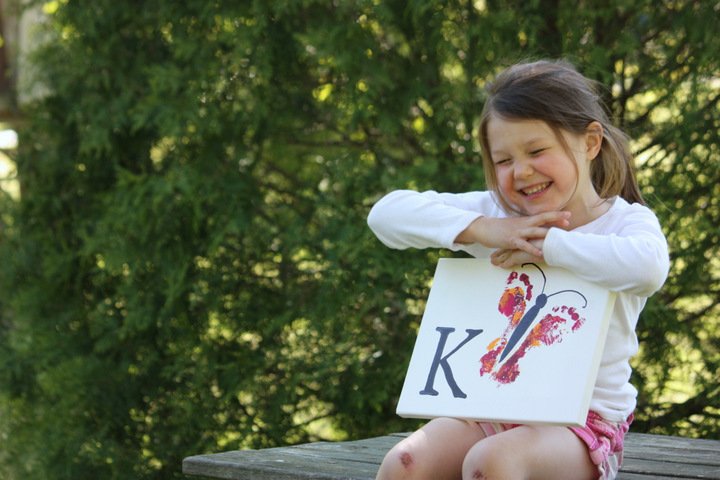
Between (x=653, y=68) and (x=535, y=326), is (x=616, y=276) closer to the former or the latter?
(x=535, y=326)

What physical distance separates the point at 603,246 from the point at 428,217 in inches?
19.0

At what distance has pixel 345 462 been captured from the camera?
304cm

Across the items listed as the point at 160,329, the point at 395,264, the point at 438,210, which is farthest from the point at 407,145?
the point at 438,210

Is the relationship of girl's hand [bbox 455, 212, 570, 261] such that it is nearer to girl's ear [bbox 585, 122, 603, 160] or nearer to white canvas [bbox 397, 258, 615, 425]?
white canvas [bbox 397, 258, 615, 425]

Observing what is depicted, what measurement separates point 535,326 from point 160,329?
2.51 metres

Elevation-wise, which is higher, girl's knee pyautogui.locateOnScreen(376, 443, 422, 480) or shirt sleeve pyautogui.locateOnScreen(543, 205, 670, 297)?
shirt sleeve pyautogui.locateOnScreen(543, 205, 670, 297)

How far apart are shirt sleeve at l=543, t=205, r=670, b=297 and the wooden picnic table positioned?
59 centimetres

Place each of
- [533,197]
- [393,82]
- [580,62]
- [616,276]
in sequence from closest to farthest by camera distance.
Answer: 1. [616,276]
2. [533,197]
3. [580,62]
4. [393,82]

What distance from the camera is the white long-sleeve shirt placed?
2.45 metres

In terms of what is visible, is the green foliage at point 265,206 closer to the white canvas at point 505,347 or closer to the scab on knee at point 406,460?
the white canvas at point 505,347

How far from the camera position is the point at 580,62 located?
396cm

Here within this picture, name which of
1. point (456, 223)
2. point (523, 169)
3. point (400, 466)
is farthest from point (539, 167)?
point (400, 466)

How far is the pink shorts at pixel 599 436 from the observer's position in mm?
2525

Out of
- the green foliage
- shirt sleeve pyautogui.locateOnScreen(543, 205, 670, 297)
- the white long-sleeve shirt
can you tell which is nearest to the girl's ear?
the white long-sleeve shirt
